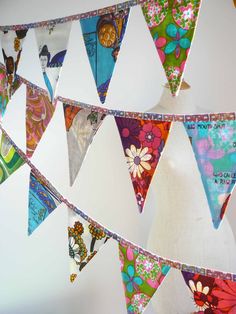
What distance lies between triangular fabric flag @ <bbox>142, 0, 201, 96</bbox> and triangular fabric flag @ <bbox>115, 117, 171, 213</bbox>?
0.36 feet

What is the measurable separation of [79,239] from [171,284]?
304mm

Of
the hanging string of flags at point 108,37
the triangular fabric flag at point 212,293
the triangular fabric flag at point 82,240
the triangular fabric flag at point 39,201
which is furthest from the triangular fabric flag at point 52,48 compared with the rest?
the triangular fabric flag at point 212,293

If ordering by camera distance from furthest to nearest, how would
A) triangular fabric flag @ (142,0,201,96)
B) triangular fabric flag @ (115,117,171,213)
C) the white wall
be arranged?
1. the white wall
2. triangular fabric flag @ (115,117,171,213)
3. triangular fabric flag @ (142,0,201,96)

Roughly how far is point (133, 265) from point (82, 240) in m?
0.21

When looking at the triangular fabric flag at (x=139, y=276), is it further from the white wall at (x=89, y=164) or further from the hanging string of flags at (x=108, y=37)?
the hanging string of flags at (x=108, y=37)

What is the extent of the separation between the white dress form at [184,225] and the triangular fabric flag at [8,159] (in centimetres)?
50

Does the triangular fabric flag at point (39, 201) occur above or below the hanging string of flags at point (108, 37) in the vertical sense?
below

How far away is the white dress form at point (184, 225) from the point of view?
1180mm

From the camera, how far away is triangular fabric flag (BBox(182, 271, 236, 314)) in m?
0.89

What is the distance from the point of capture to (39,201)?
1297 mm

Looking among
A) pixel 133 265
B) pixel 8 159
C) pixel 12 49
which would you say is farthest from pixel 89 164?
pixel 133 265

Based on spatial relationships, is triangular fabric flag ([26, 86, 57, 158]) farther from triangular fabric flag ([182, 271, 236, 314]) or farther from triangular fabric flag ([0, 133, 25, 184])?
triangular fabric flag ([182, 271, 236, 314])

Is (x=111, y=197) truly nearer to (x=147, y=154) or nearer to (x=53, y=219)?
(x=53, y=219)

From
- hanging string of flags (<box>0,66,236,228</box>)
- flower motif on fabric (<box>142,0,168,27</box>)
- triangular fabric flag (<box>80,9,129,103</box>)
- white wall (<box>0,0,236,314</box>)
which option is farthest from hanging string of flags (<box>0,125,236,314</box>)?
flower motif on fabric (<box>142,0,168,27</box>)
